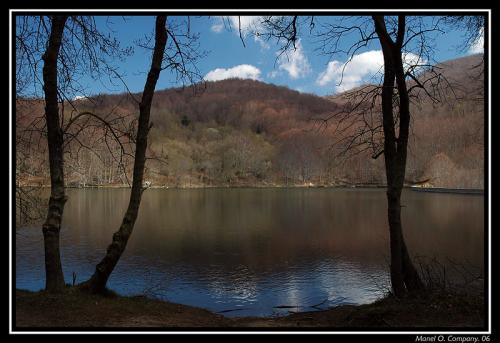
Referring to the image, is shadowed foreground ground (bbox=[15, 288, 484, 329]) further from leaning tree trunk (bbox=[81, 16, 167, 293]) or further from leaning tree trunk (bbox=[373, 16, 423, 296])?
leaning tree trunk (bbox=[373, 16, 423, 296])

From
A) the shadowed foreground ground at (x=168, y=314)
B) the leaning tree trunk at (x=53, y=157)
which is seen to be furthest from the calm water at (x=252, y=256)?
the leaning tree trunk at (x=53, y=157)

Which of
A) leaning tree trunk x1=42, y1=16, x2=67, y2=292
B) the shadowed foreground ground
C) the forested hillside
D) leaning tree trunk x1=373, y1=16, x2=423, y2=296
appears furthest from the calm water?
the forested hillside

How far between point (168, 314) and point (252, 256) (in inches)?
447

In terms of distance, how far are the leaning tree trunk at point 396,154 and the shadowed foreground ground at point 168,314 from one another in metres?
0.55

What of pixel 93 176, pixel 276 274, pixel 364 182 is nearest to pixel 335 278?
pixel 276 274

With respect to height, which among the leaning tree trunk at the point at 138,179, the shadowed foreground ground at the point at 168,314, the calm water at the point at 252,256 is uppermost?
the leaning tree trunk at the point at 138,179

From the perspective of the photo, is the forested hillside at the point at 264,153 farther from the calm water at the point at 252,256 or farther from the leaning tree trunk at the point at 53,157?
the leaning tree trunk at the point at 53,157

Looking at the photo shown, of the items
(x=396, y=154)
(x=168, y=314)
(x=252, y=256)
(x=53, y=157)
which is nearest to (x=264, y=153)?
(x=252, y=256)

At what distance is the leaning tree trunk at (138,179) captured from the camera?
7.56 meters

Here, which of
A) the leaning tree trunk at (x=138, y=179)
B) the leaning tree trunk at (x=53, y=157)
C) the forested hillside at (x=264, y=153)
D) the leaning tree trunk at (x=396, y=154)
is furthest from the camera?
the forested hillside at (x=264, y=153)

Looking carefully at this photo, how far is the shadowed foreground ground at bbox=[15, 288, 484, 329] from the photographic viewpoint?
18.5ft

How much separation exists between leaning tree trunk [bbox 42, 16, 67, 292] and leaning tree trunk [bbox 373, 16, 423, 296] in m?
5.09

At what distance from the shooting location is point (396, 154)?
731 cm
